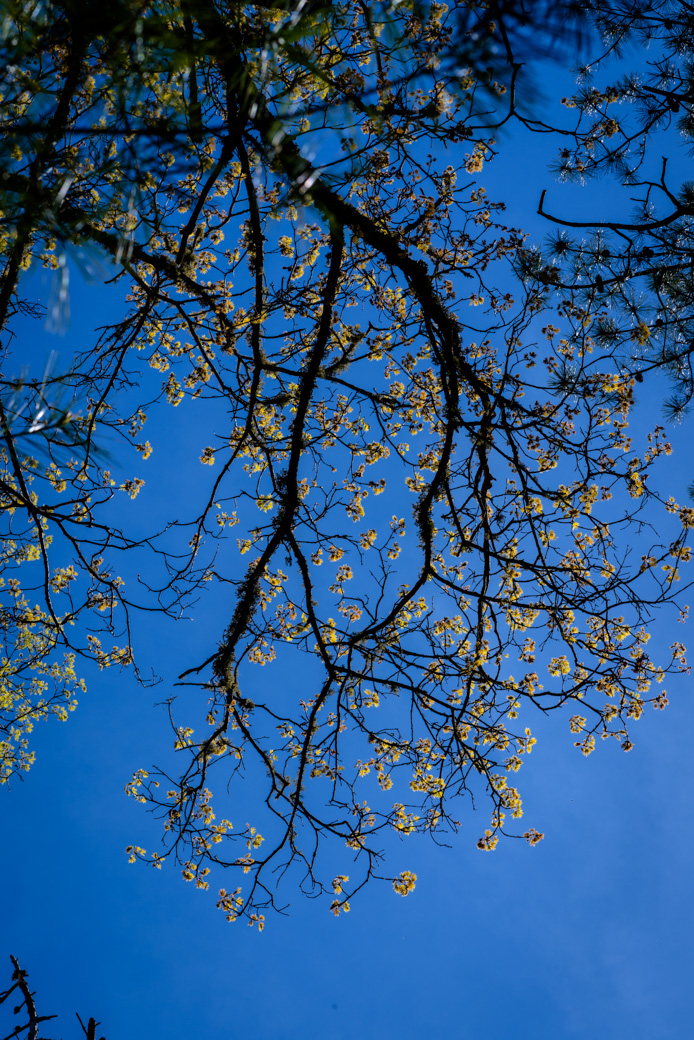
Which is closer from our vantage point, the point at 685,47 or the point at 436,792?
the point at 685,47

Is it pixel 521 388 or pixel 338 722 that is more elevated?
pixel 521 388

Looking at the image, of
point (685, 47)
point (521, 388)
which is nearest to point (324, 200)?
point (521, 388)

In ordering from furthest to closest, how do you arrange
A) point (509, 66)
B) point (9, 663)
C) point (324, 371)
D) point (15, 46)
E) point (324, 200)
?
point (9, 663) < point (324, 371) < point (324, 200) < point (509, 66) < point (15, 46)

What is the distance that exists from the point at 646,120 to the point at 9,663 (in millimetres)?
8529

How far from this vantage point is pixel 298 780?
4781 millimetres

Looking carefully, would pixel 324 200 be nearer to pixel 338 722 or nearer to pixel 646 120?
pixel 646 120

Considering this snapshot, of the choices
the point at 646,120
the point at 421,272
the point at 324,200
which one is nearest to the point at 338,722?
the point at 421,272

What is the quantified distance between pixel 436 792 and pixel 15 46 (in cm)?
533

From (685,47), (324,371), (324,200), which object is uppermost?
(685,47)

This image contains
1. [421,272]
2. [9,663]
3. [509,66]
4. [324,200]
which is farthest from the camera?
[9,663]

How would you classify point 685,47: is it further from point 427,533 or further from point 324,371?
point 427,533

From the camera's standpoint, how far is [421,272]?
4637 millimetres

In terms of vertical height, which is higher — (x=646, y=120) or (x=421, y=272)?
(x=646, y=120)

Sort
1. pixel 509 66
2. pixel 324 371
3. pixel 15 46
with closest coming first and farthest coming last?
pixel 15 46 → pixel 509 66 → pixel 324 371
